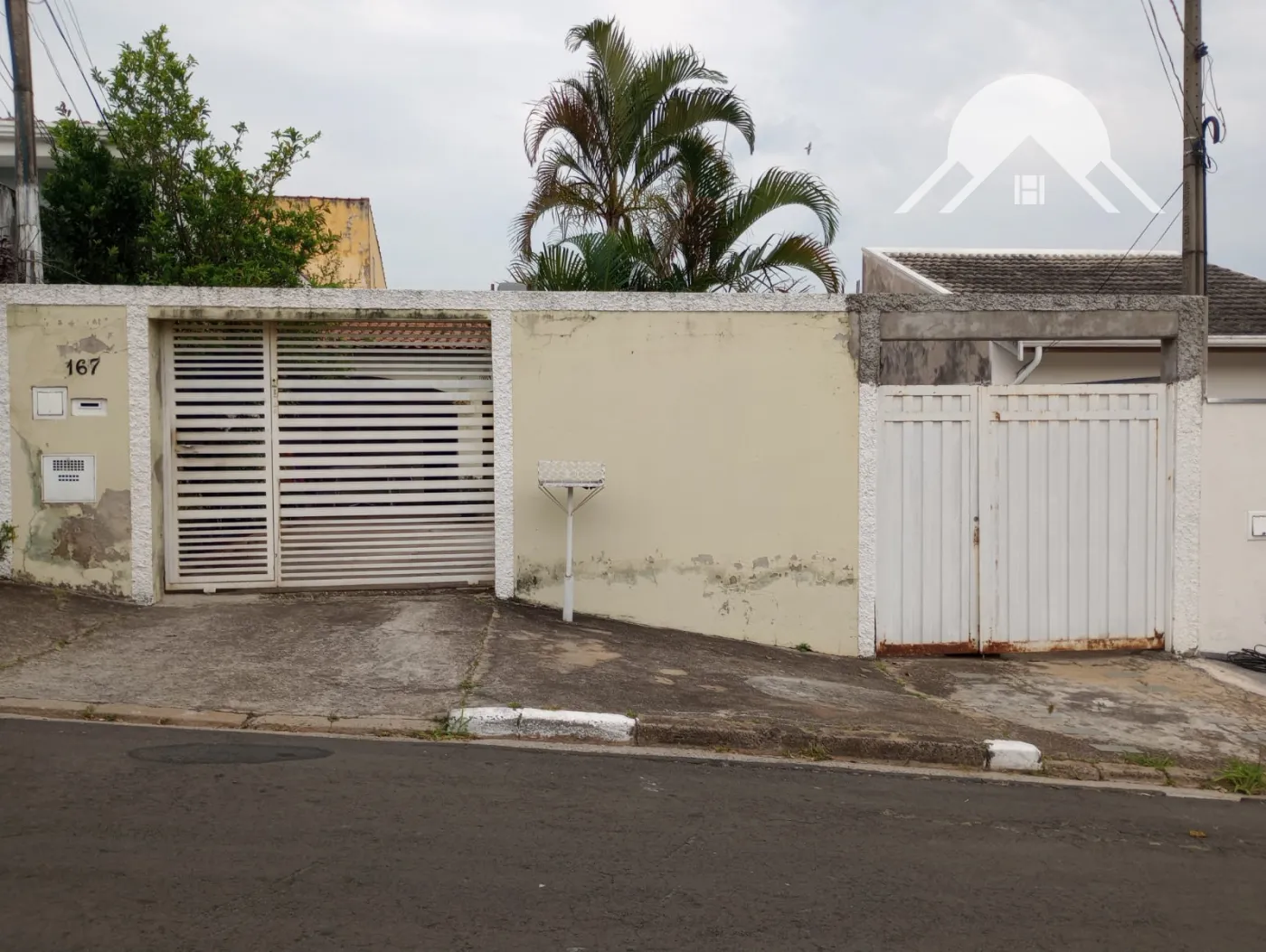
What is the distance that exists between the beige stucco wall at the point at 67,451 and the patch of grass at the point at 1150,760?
710cm

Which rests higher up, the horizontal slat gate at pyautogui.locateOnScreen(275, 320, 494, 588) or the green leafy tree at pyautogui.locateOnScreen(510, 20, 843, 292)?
the green leafy tree at pyautogui.locateOnScreen(510, 20, 843, 292)

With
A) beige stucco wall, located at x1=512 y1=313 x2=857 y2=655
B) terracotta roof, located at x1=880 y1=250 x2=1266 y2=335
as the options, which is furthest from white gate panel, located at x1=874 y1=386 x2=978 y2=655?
terracotta roof, located at x1=880 y1=250 x2=1266 y2=335

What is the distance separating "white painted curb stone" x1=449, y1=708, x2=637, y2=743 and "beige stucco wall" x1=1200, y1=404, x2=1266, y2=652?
18.2 ft

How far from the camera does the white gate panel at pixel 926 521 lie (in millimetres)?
8734

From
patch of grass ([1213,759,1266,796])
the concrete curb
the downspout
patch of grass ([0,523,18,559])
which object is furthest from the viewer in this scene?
the downspout

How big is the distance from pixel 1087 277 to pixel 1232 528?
7.84 m

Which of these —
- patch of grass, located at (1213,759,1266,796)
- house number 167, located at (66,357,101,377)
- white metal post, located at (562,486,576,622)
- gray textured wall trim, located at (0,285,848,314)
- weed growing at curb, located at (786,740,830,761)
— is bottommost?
patch of grass, located at (1213,759,1266,796)

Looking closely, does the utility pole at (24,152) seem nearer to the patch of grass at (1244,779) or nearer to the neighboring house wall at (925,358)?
the neighboring house wall at (925,358)

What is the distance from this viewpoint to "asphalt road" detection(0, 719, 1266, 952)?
355 cm

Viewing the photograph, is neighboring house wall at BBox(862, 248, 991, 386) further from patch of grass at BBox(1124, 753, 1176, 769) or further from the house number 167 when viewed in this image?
the house number 167

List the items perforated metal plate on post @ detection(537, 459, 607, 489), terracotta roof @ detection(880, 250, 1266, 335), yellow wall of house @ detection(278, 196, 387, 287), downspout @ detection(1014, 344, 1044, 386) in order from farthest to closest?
yellow wall of house @ detection(278, 196, 387, 287)
terracotta roof @ detection(880, 250, 1266, 335)
downspout @ detection(1014, 344, 1044, 386)
perforated metal plate on post @ detection(537, 459, 607, 489)

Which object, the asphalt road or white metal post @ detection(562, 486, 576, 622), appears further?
white metal post @ detection(562, 486, 576, 622)

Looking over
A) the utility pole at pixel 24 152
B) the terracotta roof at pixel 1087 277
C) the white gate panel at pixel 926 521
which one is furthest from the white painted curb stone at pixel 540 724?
the terracotta roof at pixel 1087 277

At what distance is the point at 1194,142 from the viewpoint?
1034 cm
